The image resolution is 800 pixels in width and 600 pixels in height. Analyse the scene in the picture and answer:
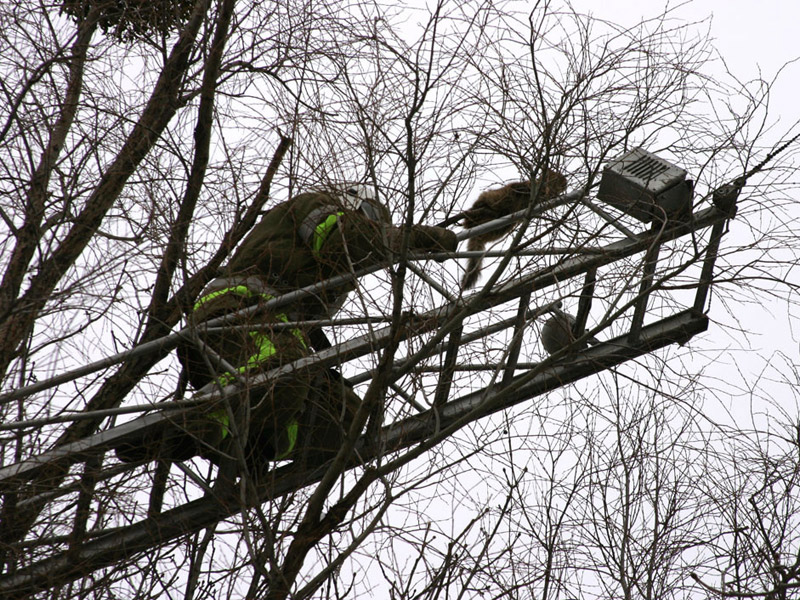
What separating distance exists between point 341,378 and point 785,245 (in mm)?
2121

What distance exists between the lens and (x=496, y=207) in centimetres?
536

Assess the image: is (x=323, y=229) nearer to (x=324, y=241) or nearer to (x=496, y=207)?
(x=324, y=241)

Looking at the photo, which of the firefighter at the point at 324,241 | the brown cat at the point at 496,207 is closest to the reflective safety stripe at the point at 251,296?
the firefighter at the point at 324,241

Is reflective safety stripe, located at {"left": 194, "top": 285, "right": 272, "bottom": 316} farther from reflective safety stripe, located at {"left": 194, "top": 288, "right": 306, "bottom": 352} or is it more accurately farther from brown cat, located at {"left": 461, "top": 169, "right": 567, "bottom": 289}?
brown cat, located at {"left": 461, "top": 169, "right": 567, "bottom": 289}

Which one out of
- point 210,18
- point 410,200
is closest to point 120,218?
point 210,18

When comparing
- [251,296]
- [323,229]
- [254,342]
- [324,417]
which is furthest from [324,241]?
[324,417]

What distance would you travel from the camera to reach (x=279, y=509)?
491 cm

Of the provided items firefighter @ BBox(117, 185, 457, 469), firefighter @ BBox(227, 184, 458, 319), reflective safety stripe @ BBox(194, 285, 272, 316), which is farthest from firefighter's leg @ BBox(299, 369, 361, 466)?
reflective safety stripe @ BBox(194, 285, 272, 316)

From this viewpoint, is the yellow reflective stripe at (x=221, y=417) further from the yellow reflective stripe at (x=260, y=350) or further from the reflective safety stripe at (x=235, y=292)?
the reflective safety stripe at (x=235, y=292)

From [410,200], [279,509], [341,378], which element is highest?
[410,200]

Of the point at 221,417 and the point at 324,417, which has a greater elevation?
the point at 324,417

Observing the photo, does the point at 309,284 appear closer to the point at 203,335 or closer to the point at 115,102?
the point at 203,335

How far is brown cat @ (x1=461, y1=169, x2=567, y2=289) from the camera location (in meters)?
5.01

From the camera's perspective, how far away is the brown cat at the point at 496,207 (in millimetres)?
5008
